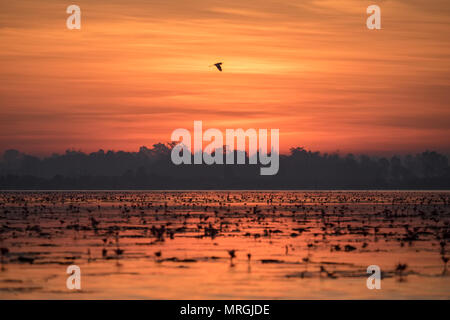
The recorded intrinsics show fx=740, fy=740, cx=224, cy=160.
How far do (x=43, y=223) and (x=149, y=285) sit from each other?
3157 centimetres

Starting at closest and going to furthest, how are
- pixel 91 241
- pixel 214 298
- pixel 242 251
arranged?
pixel 214 298 → pixel 242 251 → pixel 91 241

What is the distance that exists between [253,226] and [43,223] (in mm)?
15685

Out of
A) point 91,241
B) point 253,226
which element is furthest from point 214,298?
point 253,226

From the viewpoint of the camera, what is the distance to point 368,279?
25.7 m

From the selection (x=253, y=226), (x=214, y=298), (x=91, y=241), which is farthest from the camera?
(x=253, y=226)

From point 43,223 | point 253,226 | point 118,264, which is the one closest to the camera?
point 118,264
